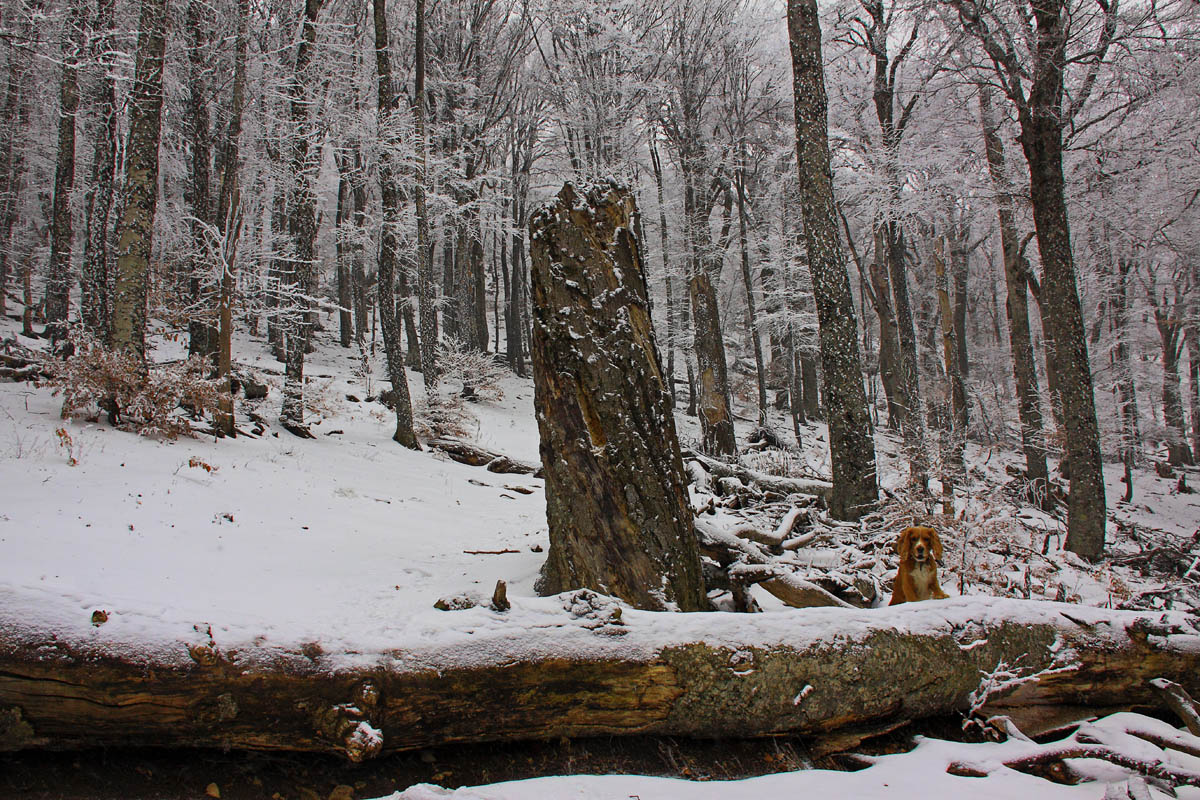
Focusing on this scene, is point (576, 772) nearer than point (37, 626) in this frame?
No

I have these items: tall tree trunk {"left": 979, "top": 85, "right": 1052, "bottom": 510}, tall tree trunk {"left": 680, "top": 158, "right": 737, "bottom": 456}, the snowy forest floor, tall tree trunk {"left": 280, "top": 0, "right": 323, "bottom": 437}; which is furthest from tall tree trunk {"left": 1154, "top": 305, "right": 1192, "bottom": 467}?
tall tree trunk {"left": 280, "top": 0, "right": 323, "bottom": 437}

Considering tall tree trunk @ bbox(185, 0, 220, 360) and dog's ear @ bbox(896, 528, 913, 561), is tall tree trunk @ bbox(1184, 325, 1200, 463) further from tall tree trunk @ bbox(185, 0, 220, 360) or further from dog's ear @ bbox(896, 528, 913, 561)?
tall tree trunk @ bbox(185, 0, 220, 360)

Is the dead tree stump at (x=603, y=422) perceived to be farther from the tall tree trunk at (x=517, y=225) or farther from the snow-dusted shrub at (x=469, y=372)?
the tall tree trunk at (x=517, y=225)

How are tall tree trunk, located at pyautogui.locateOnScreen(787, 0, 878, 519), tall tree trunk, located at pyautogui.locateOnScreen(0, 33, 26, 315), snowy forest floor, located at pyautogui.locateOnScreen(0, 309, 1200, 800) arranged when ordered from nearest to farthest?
snowy forest floor, located at pyautogui.locateOnScreen(0, 309, 1200, 800), tall tree trunk, located at pyautogui.locateOnScreen(787, 0, 878, 519), tall tree trunk, located at pyautogui.locateOnScreen(0, 33, 26, 315)

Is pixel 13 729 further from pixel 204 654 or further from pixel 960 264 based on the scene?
pixel 960 264

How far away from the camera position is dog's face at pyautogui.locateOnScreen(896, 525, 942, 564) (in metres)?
3.58

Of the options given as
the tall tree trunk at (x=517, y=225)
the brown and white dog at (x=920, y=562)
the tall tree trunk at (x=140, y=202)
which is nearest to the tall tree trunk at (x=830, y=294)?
the brown and white dog at (x=920, y=562)

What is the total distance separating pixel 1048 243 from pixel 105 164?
15023 millimetres

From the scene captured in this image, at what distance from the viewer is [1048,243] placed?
704cm

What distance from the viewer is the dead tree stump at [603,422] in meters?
3.57

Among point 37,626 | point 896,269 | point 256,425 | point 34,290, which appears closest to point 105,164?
point 256,425

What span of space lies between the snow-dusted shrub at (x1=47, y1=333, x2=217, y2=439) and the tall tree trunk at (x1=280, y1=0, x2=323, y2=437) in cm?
193

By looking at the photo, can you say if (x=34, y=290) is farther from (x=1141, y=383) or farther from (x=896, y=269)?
(x=1141, y=383)

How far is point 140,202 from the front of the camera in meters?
7.30
